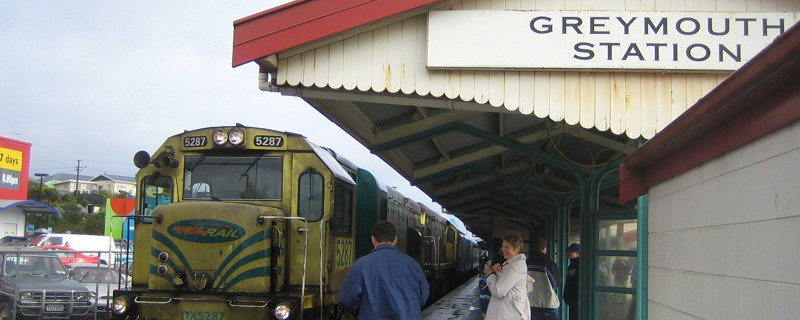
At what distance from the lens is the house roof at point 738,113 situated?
254 centimetres

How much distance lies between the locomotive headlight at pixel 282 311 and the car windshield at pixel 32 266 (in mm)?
9589

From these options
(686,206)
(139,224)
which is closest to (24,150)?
(139,224)

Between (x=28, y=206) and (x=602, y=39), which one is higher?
(x=602, y=39)

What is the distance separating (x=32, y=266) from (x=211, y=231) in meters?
9.94

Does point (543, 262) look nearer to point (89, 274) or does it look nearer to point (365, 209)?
point (365, 209)

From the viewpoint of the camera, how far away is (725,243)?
3279mm

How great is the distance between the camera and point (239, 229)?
27.2ft

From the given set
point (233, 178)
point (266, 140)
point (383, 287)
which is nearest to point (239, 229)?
point (233, 178)

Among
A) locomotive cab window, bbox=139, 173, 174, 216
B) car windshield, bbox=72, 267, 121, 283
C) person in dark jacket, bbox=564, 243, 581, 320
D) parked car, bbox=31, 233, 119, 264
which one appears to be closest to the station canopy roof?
locomotive cab window, bbox=139, 173, 174, 216

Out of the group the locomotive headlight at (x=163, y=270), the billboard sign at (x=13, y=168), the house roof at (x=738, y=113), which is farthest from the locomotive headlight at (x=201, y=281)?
the billboard sign at (x=13, y=168)

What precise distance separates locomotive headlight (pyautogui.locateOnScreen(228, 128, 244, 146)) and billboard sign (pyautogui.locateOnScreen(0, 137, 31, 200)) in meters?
40.4

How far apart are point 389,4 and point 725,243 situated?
475 cm

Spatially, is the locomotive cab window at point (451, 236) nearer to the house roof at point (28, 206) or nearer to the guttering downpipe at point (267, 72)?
the guttering downpipe at point (267, 72)

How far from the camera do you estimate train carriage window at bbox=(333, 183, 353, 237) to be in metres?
9.02
